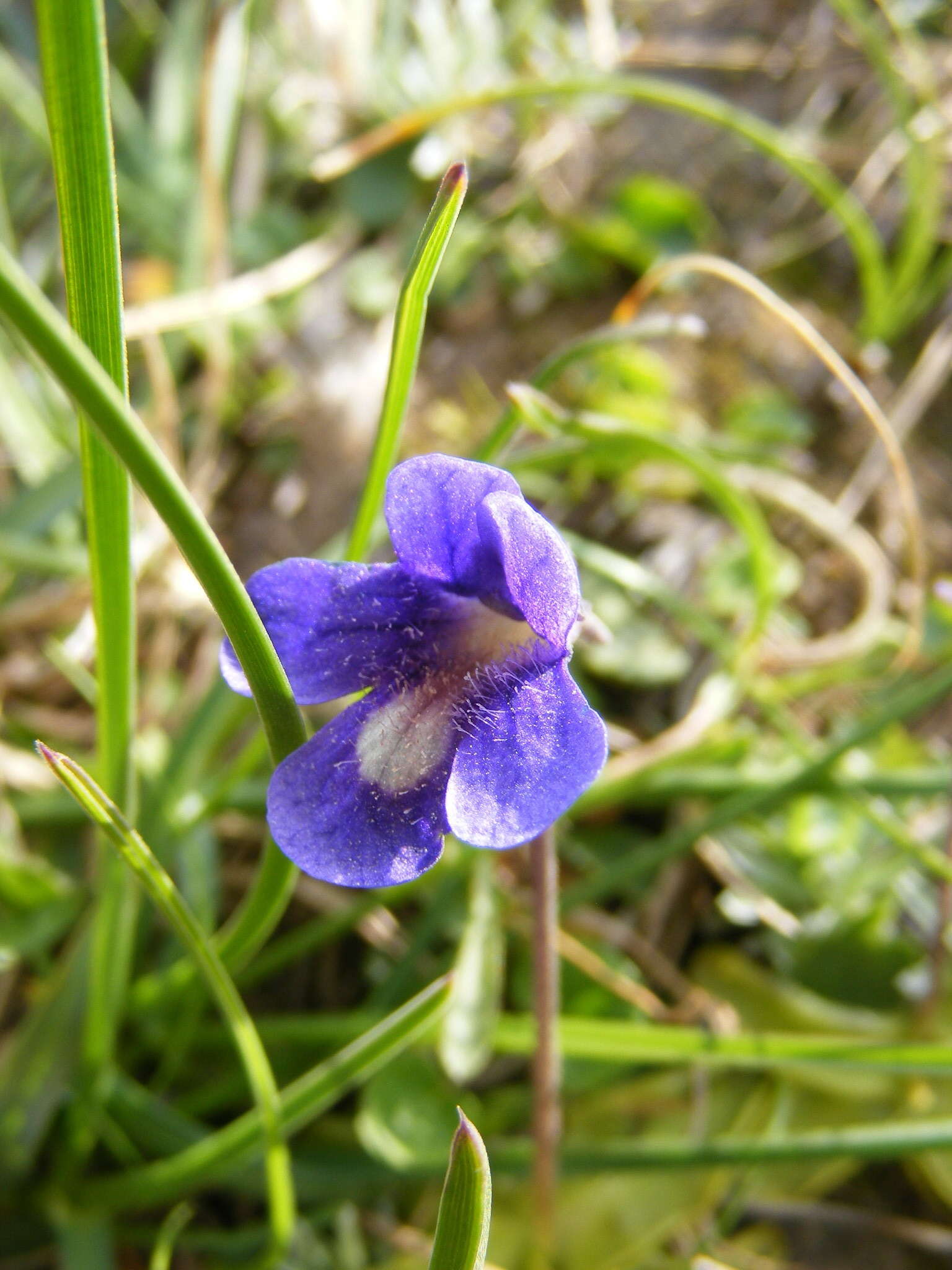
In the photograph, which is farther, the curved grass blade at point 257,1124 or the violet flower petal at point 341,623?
the curved grass blade at point 257,1124

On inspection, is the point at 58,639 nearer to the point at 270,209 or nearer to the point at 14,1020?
the point at 14,1020

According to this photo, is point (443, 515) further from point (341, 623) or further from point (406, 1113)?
point (406, 1113)

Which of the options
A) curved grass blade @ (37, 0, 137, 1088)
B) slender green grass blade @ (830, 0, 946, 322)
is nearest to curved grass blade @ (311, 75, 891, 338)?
slender green grass blade @ (830, 0, 946, 322)

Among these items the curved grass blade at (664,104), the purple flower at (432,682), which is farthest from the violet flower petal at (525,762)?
the curved grass blade at (664,104)

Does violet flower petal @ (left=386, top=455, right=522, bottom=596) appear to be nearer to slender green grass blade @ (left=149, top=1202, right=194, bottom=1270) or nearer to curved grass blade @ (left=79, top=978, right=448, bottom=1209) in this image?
curved grass blade @ (left=79, top=978, right=448, bottom=1209)

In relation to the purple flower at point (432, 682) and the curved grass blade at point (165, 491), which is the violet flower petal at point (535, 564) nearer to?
the purple flower at point (432, 682)

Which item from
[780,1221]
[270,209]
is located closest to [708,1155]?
[780,1221]
